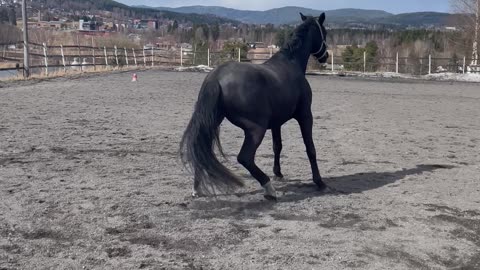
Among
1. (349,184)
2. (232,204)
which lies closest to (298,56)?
(349,184)

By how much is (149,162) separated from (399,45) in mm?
74433

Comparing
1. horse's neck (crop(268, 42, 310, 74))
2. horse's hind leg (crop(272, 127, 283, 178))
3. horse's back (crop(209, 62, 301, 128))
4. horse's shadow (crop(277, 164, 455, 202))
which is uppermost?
horse's neck (crop(268, 42, 310, 74))

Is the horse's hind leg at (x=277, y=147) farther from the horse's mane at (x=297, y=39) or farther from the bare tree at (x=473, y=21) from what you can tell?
the bare tree at (x=473, y=21)

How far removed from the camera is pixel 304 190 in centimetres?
659

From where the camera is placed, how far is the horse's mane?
6.86m

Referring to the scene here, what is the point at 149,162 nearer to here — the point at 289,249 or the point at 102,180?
the point at 102,180

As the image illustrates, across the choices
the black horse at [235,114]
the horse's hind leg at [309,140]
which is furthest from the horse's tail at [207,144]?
the horse's hind leg at [309,140]

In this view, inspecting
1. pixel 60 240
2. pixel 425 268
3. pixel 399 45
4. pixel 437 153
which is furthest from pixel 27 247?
pixel 399 45

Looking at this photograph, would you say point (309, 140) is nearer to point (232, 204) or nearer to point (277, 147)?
point (277, 147)

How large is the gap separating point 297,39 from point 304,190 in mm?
1775

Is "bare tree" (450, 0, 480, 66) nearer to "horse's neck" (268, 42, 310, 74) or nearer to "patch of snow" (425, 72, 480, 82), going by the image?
"patch of snow" (425, 72, 480, 82)

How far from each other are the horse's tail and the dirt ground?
261 millimetres

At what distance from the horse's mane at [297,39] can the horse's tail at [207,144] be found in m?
1.39

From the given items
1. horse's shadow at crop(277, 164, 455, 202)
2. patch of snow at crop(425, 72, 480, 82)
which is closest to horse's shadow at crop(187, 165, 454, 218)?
horse's shadow at crop(277, 164, 455, 202)
